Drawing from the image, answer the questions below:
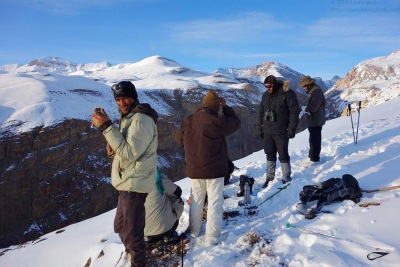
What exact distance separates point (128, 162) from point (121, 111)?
0.68m

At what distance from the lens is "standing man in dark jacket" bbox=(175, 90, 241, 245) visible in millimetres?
4422

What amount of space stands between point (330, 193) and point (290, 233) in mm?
1162

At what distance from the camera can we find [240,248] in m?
4.19

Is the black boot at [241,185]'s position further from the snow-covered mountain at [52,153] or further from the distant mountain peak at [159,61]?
the distant mountain peak at [159,61]

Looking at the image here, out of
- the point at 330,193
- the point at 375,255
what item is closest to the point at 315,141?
the point at 330,193

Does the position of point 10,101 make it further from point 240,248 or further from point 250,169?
point 240,248

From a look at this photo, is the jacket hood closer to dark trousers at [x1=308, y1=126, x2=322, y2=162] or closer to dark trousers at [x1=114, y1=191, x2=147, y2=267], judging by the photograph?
dark trousers at [x1=114, y1=191, x2=147, y2=267]

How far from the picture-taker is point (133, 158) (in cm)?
350

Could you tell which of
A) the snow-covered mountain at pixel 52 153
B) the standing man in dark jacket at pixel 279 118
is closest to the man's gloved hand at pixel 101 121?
the standing man in dark jacket at pixel 279 118

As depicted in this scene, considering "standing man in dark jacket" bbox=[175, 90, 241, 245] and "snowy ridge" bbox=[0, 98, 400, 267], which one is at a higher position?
"standing man in dark jacket" bbox=[175, 90, 241, 245]

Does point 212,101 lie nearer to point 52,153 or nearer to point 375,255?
point 375,255

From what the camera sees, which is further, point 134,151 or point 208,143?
point 208,143

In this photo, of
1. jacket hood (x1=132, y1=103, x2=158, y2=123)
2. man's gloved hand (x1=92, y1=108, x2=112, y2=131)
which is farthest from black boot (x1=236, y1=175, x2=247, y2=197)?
man's gloved hand (x1=92, y1=108, x2=112, y2=131)

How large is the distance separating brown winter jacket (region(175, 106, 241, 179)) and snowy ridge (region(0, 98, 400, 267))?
1058 mm
